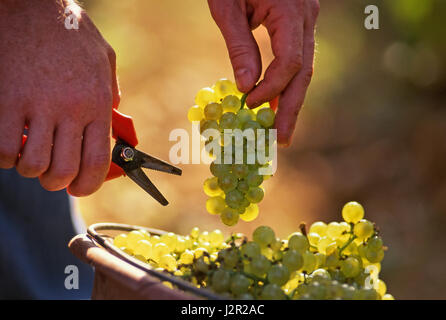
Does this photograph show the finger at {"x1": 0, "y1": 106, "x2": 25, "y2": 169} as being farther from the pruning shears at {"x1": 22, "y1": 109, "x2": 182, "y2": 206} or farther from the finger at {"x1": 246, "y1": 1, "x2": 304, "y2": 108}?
the finger at {"x1": 246, "y1": 1, "x2": 304, "y2": 108}

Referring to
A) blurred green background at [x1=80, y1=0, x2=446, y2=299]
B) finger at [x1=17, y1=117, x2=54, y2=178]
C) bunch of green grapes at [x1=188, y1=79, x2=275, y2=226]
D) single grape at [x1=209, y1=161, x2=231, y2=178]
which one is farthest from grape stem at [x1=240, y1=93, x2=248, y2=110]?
blurred green background at [x1=80, y1=0, x2=446, y2=299]

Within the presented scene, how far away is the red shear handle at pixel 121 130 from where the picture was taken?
86 centimetres

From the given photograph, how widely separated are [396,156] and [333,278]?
7.70ft

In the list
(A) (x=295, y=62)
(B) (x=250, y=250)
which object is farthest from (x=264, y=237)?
(A) (x=295, y=62)

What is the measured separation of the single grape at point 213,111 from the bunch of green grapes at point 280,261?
198 millimetres

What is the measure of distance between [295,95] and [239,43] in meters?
0.14

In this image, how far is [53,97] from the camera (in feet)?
2.33

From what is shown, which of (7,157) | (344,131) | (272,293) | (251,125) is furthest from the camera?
(344,131)

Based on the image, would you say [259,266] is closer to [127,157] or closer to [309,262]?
[309,262]

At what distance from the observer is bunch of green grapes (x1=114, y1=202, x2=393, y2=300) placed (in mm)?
620

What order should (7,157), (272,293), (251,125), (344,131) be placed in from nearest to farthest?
(272,293)
(7,157)
(251,125)
(344,131)

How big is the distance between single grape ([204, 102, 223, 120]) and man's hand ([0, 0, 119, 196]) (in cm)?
16

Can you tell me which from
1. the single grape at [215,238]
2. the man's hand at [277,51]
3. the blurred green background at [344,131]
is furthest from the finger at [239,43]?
the blurred green background at [344,131]
